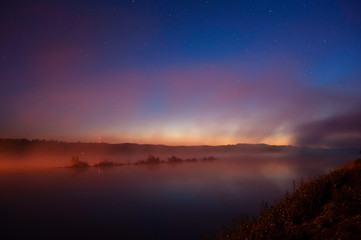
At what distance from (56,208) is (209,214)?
54.0 feet

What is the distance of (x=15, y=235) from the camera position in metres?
14.0

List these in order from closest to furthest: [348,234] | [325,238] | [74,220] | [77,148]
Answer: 1. [348,234]
2. [325,238]
3. [74,220]
4. [77,148]

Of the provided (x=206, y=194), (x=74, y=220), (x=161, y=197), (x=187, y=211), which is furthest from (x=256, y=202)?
(x=74, y=220)

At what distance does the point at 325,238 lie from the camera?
15.7ft

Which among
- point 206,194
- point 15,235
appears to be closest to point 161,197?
point 206,194

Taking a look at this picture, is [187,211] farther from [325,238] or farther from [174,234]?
[325,238]

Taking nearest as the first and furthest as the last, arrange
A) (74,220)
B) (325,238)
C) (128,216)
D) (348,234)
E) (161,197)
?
(348,234)
(325,238)
(74,220)
(128,216)
(161,197)

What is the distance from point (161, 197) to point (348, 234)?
24.4m

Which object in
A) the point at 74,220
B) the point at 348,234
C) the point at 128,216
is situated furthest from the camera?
the point at 128,216

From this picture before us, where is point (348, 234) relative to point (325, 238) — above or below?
above

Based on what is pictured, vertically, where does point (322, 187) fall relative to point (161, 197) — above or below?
above

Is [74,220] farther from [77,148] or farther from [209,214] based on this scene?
[77,148]

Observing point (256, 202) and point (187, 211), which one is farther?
point (256, 202)

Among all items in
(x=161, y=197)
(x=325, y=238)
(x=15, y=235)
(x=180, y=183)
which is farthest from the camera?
(x=180, y=183)
